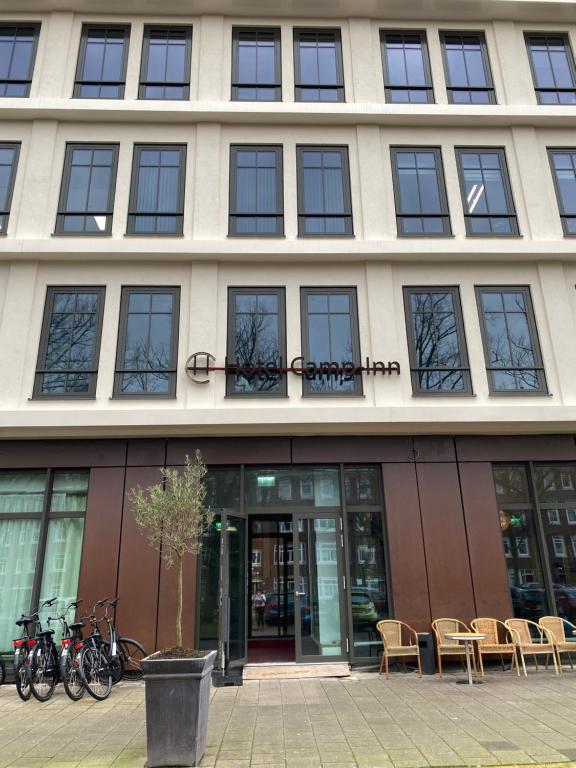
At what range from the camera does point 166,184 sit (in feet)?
36.0

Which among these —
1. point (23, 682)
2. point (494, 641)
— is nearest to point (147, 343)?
point (23, 682)

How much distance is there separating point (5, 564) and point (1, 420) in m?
2.54

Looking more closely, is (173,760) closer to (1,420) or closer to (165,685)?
(165,685)

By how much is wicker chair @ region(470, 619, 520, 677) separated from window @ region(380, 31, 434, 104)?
10.8 meters

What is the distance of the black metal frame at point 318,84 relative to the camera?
11742mm

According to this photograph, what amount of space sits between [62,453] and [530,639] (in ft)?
28.5

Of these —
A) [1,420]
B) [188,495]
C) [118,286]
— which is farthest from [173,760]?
[118,286]

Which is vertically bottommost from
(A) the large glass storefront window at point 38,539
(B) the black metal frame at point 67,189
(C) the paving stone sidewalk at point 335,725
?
(C) the paving stone sidewalk at point 335,725

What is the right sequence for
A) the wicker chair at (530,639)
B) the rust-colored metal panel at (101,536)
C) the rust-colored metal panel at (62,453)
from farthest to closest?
the rust-colored metal panel at (62,453) → the rust-colored metal panel at (101,536) → the wicker chair at (530,639)

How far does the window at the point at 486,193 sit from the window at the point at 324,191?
2.51 m

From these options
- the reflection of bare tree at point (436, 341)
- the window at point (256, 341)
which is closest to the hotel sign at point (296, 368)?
the window at point (256, 341)

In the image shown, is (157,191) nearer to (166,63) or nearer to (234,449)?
(166,63)

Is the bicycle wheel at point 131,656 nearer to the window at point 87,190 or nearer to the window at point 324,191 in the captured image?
the window at point 87,190

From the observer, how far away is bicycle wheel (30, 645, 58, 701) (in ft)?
24.3
